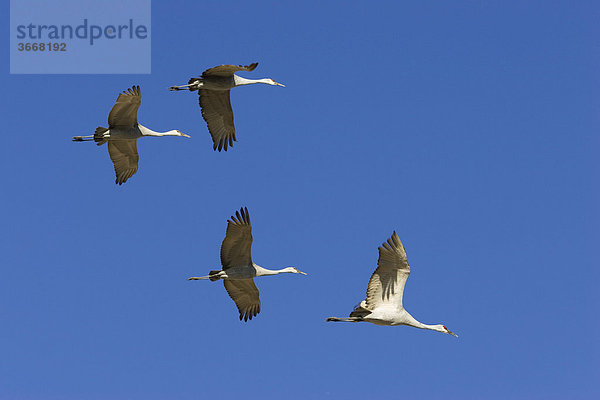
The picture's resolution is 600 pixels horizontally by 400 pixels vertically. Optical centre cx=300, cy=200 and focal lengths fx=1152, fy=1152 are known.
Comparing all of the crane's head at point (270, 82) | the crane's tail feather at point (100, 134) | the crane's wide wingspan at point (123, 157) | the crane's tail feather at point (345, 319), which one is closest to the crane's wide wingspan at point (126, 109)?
the crane's tail feather at point (100, 134)

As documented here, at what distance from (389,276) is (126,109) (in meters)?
9.52

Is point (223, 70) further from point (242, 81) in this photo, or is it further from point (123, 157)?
point (123, 157)

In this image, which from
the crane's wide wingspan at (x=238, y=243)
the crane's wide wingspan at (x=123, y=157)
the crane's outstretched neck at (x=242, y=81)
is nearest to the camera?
the crane's wide wingspan at (x=238, y=243)

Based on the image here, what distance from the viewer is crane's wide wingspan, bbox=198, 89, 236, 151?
1309 inches

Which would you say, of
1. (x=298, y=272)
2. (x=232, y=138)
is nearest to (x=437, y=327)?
(x=298, y=272)

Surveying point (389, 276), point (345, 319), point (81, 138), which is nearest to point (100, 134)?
point (81, 138)

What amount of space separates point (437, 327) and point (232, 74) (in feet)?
30.4

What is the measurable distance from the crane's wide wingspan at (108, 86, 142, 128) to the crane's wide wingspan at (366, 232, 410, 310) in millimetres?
8836

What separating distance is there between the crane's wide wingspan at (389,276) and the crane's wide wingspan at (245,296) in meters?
5.89

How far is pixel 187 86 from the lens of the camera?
106ft

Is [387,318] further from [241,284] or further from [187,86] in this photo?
[187,86]

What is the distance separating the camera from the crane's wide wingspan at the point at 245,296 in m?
32.1

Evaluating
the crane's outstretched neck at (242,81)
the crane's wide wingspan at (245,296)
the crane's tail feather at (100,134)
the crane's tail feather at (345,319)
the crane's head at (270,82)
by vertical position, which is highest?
the crane's head at (270,82)

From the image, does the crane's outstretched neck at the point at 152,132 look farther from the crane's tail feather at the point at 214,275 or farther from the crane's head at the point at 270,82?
the crane's tail feather at the point at 214,275
